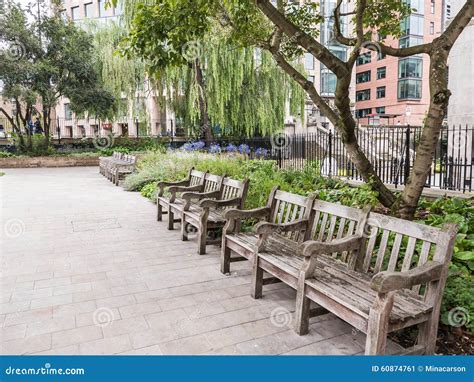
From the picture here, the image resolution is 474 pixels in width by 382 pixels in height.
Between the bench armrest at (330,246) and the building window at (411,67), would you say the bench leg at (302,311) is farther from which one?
the building window at (411,67)

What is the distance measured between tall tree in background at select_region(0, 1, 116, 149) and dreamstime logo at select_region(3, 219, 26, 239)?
1446 centimetres

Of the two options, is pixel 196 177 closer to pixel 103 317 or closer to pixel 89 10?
pixel 103 317

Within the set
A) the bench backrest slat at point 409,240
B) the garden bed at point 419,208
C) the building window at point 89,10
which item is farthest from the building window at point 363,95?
the bench backrest slat at point 409,240

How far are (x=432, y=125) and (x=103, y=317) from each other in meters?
4.14

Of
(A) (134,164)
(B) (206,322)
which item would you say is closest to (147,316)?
(B) (206,322)

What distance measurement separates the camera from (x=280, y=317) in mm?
3555

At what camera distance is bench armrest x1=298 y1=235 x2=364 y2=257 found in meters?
3.14

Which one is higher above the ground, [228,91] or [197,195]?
[228,91]

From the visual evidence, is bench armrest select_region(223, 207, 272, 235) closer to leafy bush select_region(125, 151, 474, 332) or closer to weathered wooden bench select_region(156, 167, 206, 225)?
leafy bush select_region(125, 151, 474, 332)

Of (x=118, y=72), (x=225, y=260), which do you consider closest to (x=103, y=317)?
(x=225, y=260)

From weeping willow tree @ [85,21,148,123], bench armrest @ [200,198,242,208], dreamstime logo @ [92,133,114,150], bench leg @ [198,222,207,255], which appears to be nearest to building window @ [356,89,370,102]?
weeping willow tree @ [85,21,148,123]

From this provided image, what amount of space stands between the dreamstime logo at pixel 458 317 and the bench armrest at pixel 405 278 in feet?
2.16

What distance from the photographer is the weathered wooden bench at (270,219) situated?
415 cm

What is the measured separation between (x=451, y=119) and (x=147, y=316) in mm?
11486
